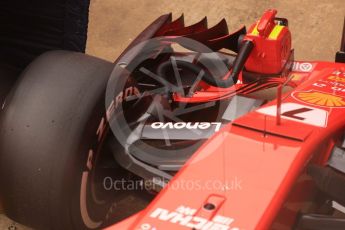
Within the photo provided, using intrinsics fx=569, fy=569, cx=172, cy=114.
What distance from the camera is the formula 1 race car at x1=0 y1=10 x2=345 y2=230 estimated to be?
5.01 ft

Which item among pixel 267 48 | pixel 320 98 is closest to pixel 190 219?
pixel 320 98

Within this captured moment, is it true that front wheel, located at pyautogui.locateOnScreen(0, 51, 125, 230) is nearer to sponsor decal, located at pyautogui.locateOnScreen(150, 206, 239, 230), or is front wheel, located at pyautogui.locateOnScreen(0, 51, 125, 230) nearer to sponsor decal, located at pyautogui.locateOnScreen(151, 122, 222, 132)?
sponsor decal, located at pyautogui.locateOnScreen(151, 122, 222, 132)

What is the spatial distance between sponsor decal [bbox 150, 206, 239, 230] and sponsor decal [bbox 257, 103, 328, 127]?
Result: 54 centimetres

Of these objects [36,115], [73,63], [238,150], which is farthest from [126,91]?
[238,150]

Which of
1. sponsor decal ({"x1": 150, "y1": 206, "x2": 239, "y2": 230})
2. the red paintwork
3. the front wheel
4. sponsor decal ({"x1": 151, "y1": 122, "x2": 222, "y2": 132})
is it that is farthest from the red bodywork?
the red paintwork

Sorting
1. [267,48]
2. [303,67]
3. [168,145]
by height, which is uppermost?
[267,48]

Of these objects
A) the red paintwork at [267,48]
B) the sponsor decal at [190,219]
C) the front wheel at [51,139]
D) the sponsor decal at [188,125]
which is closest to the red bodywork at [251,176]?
the sponsor decal at [190,219]

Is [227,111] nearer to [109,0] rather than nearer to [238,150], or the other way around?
[238,150]

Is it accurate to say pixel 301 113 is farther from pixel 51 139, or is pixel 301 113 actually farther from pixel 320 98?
pixel 51 139

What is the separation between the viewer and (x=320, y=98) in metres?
2.12

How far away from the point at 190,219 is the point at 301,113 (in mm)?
666

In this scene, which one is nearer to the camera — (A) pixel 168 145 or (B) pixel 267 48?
(A) pixel 168 145

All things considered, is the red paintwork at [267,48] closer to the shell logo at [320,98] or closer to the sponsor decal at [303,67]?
the sponsor decal at [303,67]

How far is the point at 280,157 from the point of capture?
1.62 m
